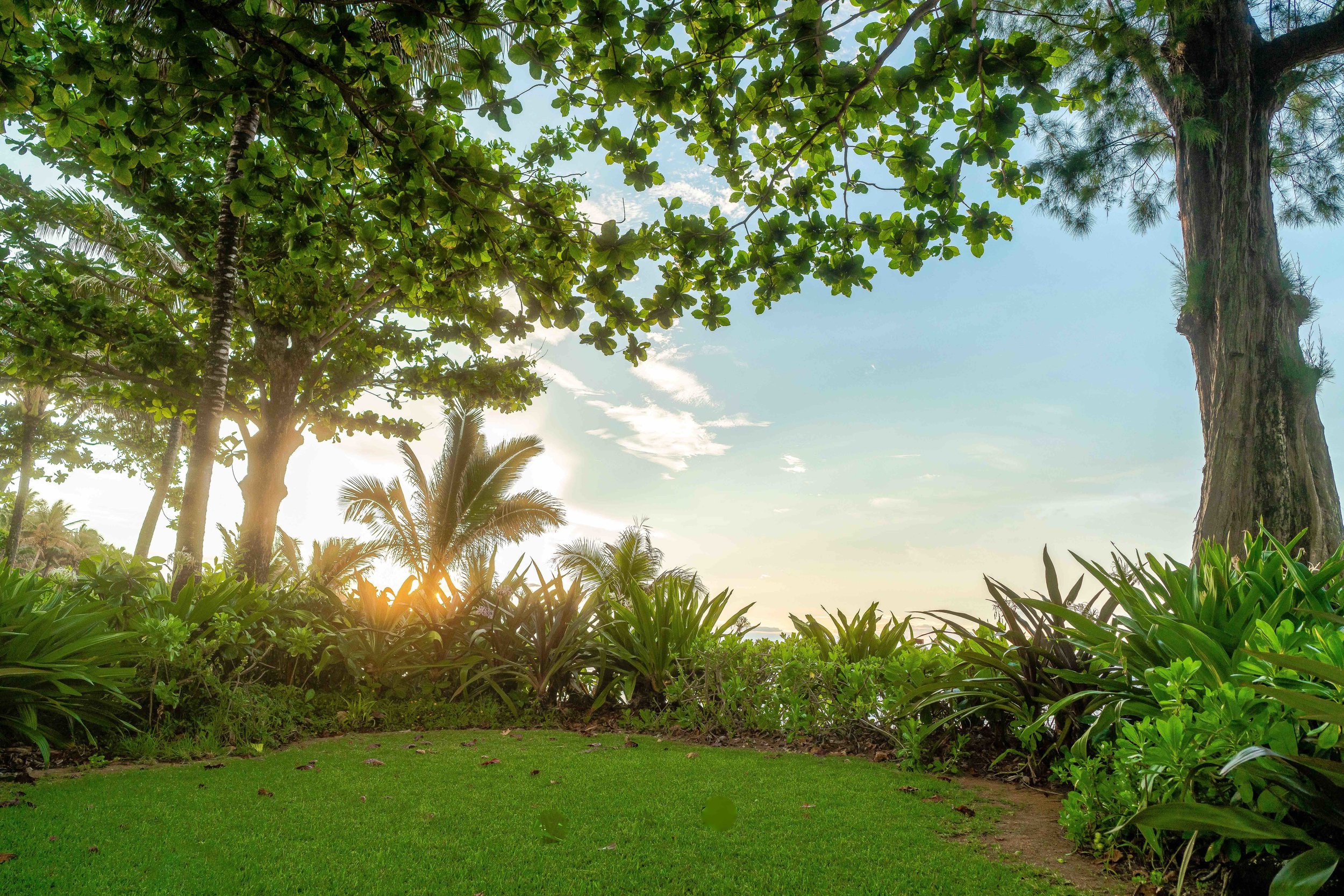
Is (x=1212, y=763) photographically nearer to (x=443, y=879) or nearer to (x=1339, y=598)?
(x=1339, y=598)

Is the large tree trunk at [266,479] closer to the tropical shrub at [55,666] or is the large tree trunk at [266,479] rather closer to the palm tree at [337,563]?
the palm tree at [337,563]

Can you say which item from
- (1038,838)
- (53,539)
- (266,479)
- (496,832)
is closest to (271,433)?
(266,479)

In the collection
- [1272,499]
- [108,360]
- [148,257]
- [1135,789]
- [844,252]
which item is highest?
[148,257]

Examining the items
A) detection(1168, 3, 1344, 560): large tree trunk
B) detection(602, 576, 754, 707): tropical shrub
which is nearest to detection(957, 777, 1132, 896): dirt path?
detection(602, 576, 754, 707): tropical shrub

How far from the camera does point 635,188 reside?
131 inches

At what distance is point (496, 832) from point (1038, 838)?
2.13m

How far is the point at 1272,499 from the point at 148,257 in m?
15.7

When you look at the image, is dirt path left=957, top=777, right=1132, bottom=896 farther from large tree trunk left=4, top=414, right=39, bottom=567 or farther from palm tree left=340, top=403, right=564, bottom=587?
large tree trunk left=4, top=414, right=39, bottom=567

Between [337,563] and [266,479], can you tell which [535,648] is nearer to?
[337,563]

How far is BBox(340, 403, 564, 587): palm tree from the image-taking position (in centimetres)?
1507

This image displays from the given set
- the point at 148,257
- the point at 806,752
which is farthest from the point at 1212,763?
the point at 148,257

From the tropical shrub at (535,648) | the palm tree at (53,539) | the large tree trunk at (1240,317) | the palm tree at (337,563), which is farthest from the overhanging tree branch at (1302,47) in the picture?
the palm tree at (53,539)

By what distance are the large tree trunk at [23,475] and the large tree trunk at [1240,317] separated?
26.0 m

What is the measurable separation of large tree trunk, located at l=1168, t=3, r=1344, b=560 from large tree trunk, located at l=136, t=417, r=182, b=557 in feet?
65.2
